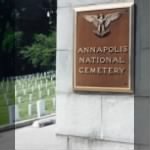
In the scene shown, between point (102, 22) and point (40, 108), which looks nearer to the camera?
point (102, 22)

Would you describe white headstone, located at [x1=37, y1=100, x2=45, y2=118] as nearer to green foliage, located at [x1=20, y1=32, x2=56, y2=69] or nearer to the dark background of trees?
the dark background of trees

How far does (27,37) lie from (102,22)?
46.6ft

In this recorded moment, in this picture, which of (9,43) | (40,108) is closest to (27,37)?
(9,43)

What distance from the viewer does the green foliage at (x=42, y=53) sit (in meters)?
18.9

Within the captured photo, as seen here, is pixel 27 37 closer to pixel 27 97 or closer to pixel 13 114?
pixel 27 97

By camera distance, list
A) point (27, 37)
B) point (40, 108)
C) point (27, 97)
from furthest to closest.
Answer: point (27, 37)
point (27, 97)
point (40, 108)

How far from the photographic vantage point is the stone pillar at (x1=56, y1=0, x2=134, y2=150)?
644 cm

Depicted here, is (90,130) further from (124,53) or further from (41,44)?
(41,44)

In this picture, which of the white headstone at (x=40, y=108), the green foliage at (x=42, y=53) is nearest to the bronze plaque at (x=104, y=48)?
the white headstone at (x=40, y=108)

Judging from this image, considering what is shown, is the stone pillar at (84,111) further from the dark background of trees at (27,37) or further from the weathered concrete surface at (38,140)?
the dark background of trees at (27,37)

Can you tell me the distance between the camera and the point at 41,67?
18891 mm

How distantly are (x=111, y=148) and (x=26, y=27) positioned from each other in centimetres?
1468

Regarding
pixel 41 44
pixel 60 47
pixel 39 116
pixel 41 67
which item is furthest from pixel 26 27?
pixel 60 47

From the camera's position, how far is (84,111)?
6754 mm
